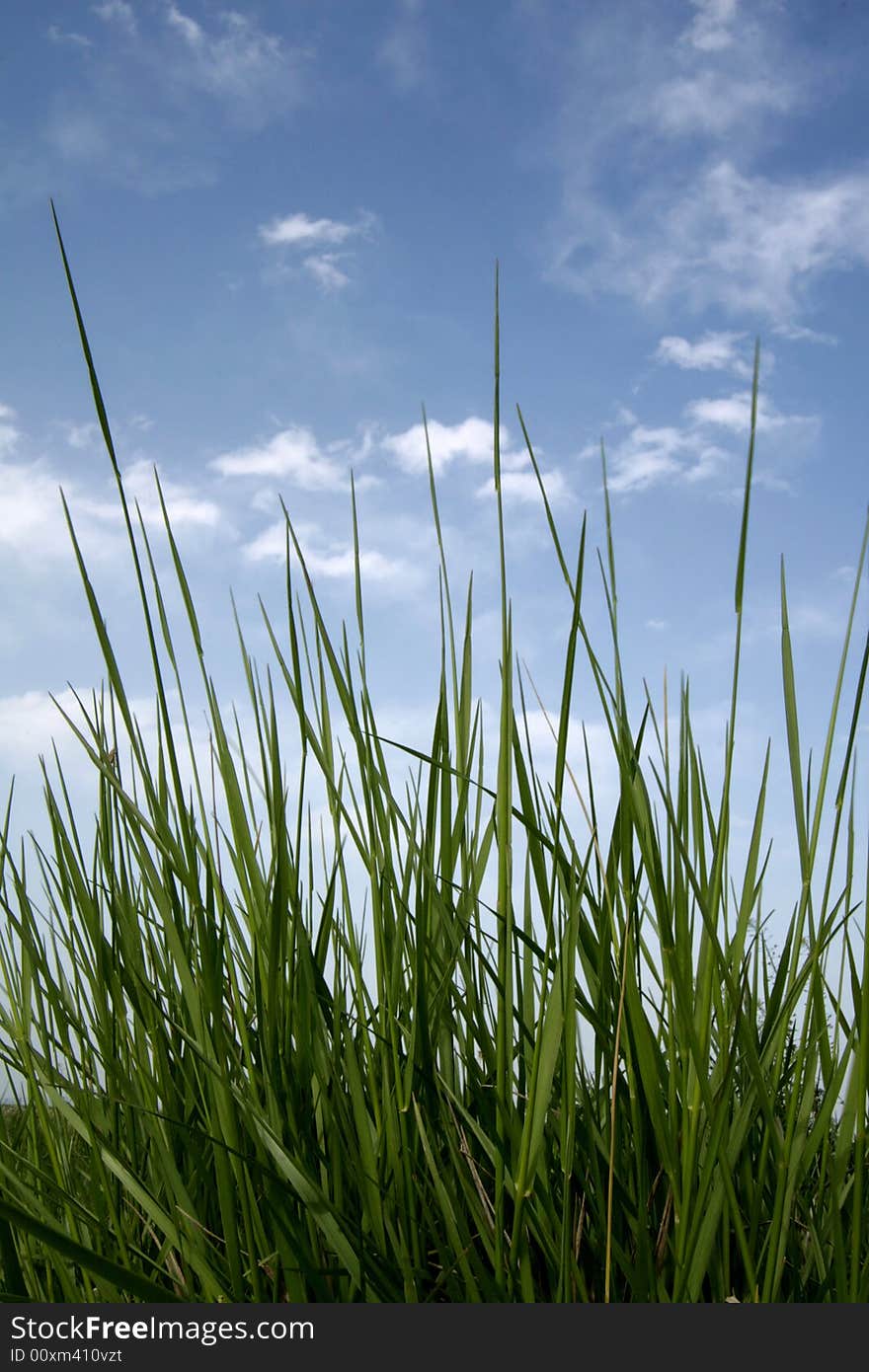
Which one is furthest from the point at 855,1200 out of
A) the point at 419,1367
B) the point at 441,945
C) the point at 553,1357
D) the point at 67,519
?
the point at 67,519

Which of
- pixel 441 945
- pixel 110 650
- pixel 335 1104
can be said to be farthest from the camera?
pixel 441 945

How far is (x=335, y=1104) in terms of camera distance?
3.66 ft

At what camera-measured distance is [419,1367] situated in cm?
88

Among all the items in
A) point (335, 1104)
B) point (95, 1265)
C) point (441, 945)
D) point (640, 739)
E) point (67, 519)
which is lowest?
point (95, 1265)

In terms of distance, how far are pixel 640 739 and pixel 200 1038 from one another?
587 millimetres

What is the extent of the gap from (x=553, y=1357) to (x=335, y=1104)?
1.10 feet

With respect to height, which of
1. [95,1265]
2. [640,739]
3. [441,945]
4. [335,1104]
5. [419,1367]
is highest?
[640,739]

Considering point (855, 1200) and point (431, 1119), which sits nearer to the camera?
point (855, 1200)

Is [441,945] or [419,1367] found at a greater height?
[441,945]

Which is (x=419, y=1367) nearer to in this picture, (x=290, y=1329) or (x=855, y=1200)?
(x=290, y=1329)

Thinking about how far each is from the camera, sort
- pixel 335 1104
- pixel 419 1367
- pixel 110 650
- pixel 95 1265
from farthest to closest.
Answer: pixel 335 1104 < pixel 110 650 < pixel 419 1367 < pixel 95 1265

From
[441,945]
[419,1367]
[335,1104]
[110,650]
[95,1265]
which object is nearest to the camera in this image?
[95,1265]

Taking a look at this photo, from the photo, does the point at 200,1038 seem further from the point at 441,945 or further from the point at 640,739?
the point at 640,739

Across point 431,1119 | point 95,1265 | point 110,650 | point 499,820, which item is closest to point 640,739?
point 499,820
